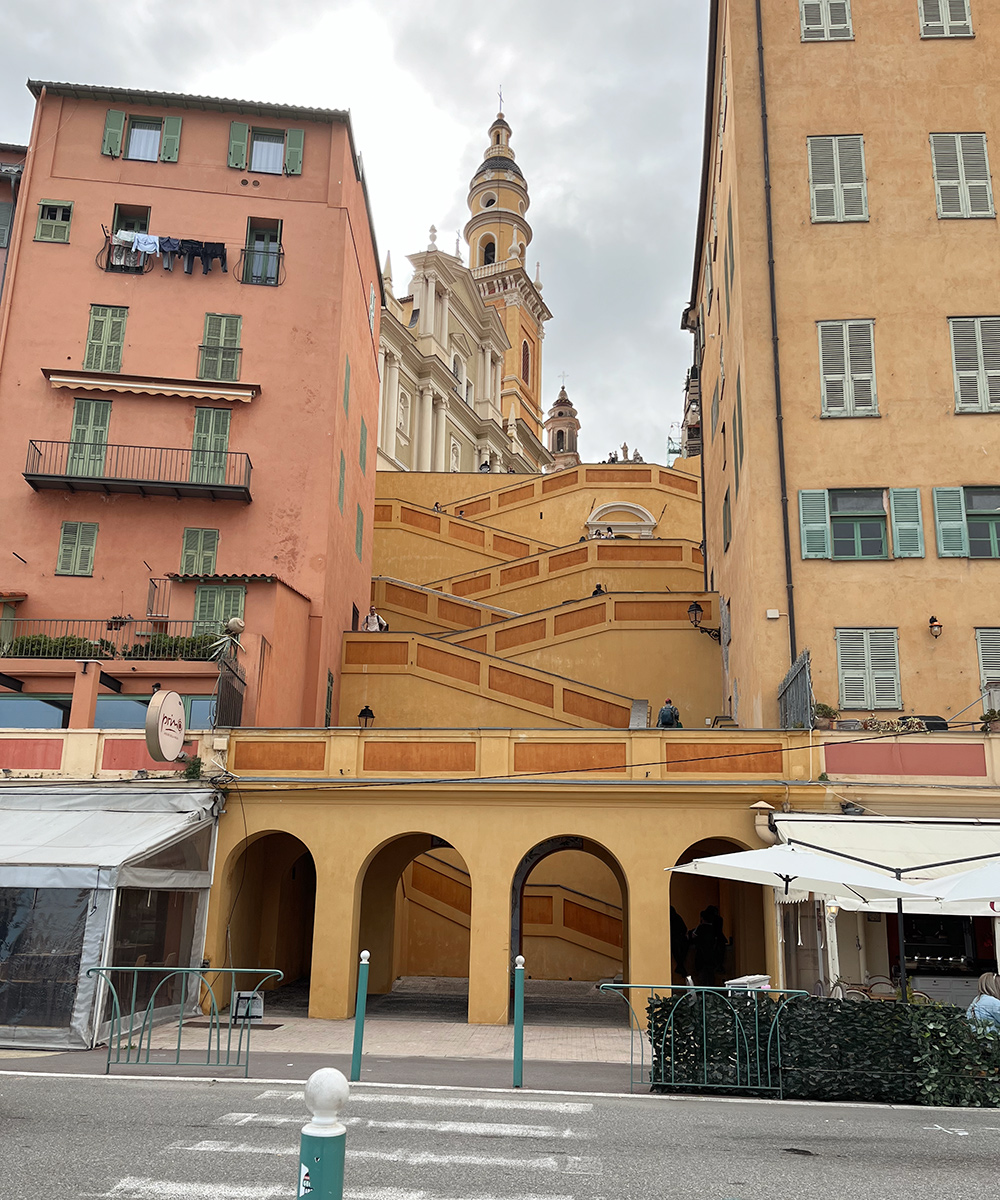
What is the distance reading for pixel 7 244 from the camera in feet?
83.1

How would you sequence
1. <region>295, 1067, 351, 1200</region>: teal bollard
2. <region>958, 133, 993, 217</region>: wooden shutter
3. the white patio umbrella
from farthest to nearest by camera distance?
<region>958, 133, 993, 217</region>: wooden shutter → the white patio umbrella → <region>295, 1067, 351, 1200</region>: teal bollard

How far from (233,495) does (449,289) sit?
111 ft

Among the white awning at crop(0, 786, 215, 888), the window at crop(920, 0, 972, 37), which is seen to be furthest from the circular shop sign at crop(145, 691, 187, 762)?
the window at crop(920, 0, 972, 37)

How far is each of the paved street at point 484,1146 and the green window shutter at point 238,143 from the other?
71.0 feet

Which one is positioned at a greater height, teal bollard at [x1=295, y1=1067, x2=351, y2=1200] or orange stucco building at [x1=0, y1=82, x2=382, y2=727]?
orange stucco building at [x1=0, y1=82, x2=382, y2=727]

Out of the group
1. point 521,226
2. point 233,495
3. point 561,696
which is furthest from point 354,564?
point 521,226

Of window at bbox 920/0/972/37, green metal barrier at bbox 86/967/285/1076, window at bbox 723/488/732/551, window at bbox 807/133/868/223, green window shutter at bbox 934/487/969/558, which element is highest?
window at bbox 920/0/972/37

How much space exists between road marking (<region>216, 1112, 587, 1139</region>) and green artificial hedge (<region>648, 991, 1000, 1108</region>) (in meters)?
2.57

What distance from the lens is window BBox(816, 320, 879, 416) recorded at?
64.1 feet

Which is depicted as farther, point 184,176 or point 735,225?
point 184,176

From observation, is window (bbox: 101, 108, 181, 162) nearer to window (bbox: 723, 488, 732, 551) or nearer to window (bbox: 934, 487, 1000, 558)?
window (bbox: 723, 488, 732, 551)

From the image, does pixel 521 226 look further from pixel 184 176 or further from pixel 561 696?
pixel 561 696

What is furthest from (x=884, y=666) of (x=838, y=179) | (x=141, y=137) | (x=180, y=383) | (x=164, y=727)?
(x=141, y=137)

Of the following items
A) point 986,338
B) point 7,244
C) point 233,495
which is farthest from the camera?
point 7,244
